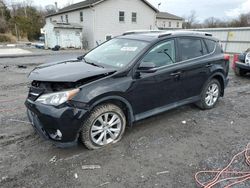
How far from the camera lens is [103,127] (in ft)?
11.8

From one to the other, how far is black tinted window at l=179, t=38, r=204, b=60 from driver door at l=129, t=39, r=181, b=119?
250 millimetres

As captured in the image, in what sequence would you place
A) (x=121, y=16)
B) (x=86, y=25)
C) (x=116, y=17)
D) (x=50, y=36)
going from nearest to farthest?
(x=50, y=36)
(x=86, y=25)
(x=116, y=17)
(x=121, y=16)

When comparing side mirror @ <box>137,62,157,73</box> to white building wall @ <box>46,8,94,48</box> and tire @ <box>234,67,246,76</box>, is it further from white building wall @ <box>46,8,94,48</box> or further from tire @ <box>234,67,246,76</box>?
white building wall @ <box>46,8,94,48</box>

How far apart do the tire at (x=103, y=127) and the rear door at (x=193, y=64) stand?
5.26 feet

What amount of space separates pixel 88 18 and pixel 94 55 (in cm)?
2440

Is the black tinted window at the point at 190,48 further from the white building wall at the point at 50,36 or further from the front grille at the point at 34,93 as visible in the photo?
the white building wall at the point at 50,36

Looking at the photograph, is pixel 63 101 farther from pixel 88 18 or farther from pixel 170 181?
pixel 88 18

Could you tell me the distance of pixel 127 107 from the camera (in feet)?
12.4

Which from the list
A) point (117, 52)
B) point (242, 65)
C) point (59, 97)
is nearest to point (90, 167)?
point (59, 97)

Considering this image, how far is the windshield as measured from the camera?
155 inches

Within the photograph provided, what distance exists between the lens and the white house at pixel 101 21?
26.6m

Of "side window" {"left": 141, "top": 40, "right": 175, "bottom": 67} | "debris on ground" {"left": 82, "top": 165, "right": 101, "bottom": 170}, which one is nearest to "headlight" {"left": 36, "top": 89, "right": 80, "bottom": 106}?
"debris on ground" {"left": 82, "top": 165, "right": 101, "bottom": 170}

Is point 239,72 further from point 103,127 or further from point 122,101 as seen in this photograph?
point 103,127

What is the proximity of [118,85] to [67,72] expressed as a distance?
2.61 feet
